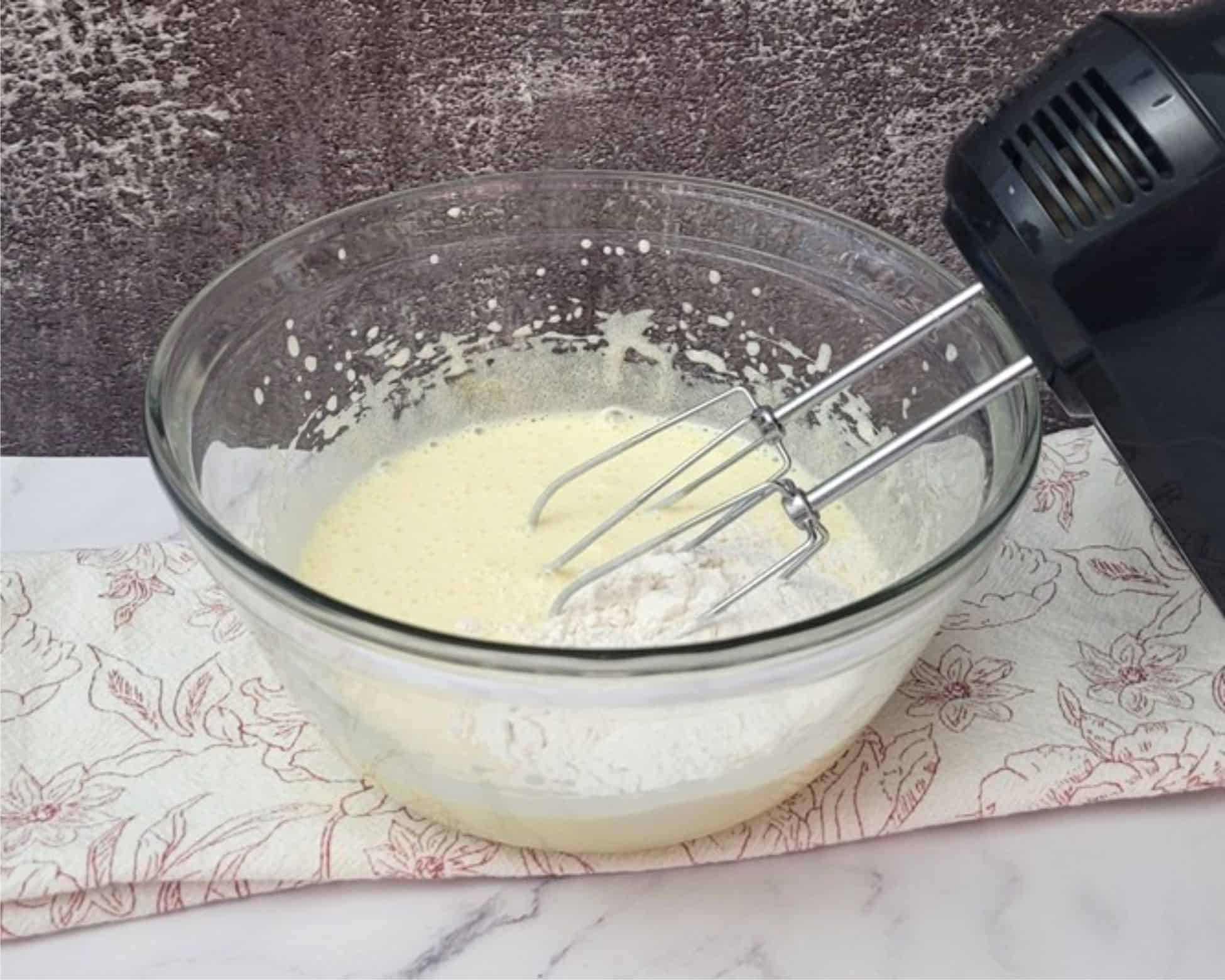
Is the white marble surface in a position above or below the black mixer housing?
below

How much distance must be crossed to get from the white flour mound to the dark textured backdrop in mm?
302

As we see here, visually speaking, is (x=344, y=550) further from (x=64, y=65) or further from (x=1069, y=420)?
(x=1069, y=420)

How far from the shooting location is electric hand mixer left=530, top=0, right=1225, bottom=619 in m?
0.55

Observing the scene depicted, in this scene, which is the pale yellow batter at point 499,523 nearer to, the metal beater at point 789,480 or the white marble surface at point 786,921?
the metal beater at point 789,480

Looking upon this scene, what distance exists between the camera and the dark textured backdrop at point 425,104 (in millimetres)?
894

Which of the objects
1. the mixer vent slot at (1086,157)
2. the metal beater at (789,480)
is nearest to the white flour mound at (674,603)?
the metal beater at (789,480)

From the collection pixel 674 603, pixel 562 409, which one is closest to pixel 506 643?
pixel 674 603

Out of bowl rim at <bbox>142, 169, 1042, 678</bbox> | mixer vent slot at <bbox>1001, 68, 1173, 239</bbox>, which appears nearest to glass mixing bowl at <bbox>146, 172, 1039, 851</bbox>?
bowl rim at <bbox>142, 169, 1042, 678</bbox>

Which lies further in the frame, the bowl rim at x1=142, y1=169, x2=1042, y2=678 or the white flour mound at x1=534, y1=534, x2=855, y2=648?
the white flour mound at x1=534, y1=534, x2=855, y2=648

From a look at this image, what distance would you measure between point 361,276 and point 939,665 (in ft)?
1.28

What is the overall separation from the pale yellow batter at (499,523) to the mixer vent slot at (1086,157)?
0.30m

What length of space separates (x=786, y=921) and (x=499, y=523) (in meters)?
0.27

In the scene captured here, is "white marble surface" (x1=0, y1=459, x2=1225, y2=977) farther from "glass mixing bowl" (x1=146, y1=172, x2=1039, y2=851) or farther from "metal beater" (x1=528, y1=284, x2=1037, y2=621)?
"metal beater" (x1=528, y1=284, x2=1037, y2=621)

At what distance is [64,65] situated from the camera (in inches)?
35.7
